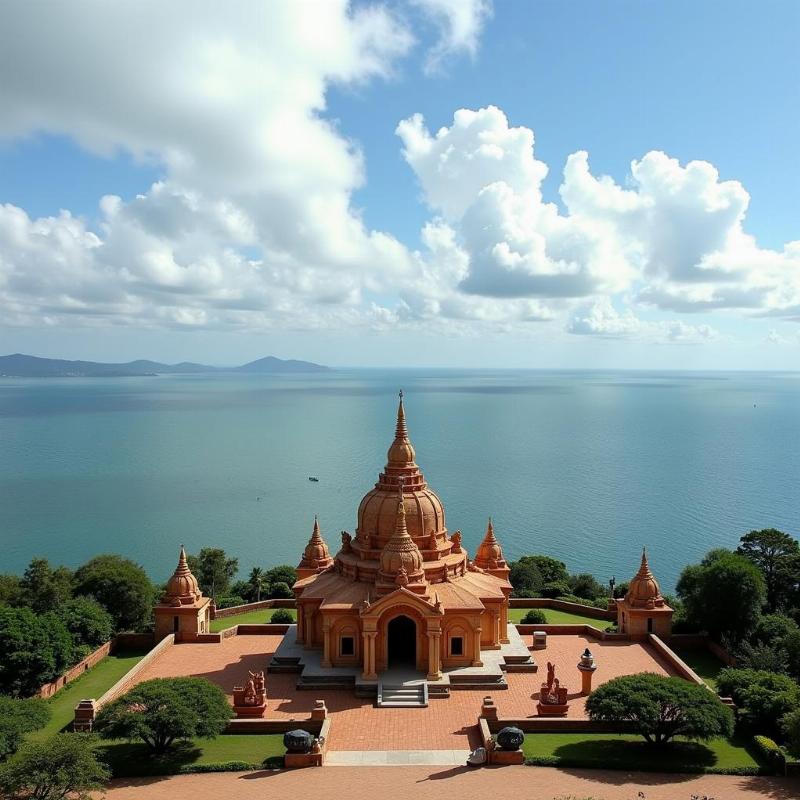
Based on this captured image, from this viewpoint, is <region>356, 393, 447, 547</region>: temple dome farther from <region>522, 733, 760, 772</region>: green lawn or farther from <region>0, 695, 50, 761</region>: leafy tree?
<region>0, 695, 50, 761</region>: leafy tree

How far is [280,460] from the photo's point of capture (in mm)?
132000

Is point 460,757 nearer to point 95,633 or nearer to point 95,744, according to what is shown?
point 95,744

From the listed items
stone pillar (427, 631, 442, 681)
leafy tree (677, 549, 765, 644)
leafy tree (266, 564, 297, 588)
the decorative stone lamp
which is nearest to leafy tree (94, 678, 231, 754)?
stone pillar (427, 631, 442, 681)

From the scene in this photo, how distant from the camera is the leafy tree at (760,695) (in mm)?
25812

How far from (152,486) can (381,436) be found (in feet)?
224

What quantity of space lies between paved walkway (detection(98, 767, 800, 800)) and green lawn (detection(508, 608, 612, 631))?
59.1ft

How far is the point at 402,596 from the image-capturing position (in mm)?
31422

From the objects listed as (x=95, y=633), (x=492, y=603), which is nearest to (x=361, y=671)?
(x=492, y=603)

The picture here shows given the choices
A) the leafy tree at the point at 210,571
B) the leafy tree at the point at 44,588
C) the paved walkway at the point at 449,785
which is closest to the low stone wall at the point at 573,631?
the paved walkway at the point at 449,785

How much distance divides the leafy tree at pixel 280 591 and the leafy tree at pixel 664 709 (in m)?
27.9

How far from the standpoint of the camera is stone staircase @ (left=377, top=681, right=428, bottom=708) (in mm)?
29406

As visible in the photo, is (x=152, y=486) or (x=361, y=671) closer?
(x=361, y=671)

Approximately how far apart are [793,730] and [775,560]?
94.7 feet

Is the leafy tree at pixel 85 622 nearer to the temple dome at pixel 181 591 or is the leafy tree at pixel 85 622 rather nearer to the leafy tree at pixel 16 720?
the temple dome at pixel 181 591
